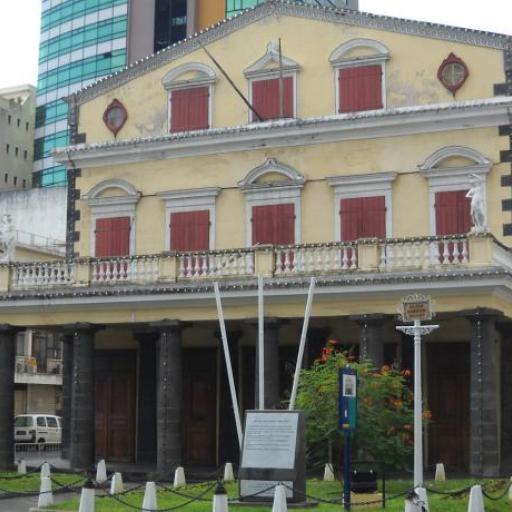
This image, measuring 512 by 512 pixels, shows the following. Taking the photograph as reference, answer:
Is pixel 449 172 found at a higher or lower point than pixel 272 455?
higher

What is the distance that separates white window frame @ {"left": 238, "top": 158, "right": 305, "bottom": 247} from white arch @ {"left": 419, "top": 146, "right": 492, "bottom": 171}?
373cm

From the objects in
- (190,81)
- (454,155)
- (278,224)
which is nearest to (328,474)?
(278,224)

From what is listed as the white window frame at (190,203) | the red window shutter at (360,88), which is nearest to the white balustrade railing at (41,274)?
the white window frame at (190,203)

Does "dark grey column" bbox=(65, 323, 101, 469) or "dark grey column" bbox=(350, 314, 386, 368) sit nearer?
"dark grey column" bbox=(350, 314, 386, 368)

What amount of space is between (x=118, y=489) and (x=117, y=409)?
10376 millimetres

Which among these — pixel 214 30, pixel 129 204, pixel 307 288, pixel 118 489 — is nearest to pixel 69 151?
pixel 129 204

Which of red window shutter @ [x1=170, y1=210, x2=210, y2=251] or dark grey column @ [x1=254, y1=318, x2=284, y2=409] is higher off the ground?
red window shutter @ [x1=170, y1=210, x2=210, y2=251]

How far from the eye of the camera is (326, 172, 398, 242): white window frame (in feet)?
99.7

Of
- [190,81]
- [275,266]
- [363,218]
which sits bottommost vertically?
[275,266]

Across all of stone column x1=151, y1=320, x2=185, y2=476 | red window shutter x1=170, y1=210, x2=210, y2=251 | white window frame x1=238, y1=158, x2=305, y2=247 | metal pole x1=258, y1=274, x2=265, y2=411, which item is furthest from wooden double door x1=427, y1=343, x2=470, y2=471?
red window shutter x1=170, y1=210, x2=210, y2=251

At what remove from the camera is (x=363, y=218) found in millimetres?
30578

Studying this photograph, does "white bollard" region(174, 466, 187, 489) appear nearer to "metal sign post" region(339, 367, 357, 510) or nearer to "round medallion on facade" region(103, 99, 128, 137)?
"metal sign post" region(339, 367, 357, 510)

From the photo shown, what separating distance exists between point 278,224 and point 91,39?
58.2 m

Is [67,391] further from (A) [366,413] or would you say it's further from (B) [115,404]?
(A) [366,413]
